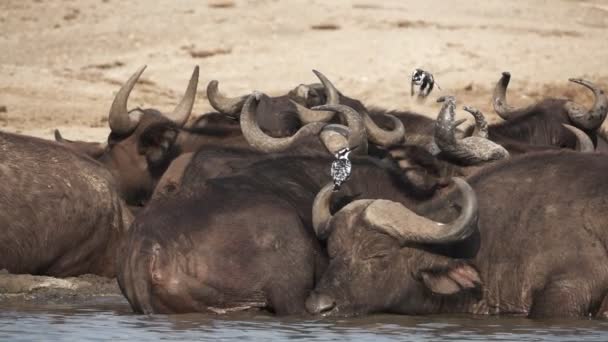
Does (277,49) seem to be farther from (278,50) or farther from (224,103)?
(224,103)

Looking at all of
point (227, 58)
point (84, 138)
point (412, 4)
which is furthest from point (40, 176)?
point (412, 4)

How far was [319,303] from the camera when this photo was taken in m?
8.28

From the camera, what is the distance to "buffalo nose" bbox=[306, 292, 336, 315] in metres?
8.27

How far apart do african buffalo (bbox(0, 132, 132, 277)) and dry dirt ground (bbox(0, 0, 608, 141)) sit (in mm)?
6969

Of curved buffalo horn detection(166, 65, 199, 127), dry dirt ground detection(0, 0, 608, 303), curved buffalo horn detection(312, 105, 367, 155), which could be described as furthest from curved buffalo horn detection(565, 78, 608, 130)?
dry dirt ground detection(0, 0, 608, 303)

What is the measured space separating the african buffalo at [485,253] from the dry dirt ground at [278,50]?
8928 millimetres

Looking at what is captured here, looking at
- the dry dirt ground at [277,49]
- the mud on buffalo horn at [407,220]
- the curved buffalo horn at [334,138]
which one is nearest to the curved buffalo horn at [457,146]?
the curved buffalo horn at [334,138]


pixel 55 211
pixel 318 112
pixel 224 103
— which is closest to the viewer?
pixel 55 211

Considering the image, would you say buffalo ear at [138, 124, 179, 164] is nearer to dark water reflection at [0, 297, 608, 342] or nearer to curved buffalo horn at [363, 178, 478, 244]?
dark water reflection at [0, 297, 608, 342]

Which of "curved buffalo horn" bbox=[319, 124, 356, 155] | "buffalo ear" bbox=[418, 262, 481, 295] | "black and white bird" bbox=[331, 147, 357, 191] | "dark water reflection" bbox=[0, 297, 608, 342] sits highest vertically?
"curved buffalo horn" bbox=[319, 124, 356, 155]

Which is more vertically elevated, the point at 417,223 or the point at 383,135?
the point at 383,135

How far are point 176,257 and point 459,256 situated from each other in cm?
161

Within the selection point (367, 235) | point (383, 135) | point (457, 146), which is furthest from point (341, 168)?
point (383, 135)

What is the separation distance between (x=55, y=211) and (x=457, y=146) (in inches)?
106
